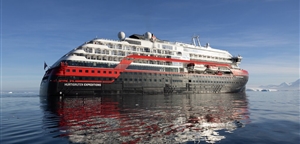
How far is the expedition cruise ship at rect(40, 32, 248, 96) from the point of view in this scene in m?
38.6

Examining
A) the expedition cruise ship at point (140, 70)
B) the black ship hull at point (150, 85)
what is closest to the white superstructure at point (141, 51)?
the expedition cruise ship at point (140, 70)

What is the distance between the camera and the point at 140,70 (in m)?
45.1

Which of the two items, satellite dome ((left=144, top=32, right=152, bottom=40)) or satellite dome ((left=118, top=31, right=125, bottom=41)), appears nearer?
satellite dome ((left=118, top=31, right=125, bottom=41))

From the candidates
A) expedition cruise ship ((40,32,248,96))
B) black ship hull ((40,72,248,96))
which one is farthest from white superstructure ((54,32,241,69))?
black ship hull ((40,72,248,96))

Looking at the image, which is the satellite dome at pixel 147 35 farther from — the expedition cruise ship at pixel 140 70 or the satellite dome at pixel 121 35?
the satellite dome at pixel 121 35

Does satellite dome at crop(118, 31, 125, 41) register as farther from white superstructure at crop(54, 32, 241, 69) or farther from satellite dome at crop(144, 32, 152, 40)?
satellite dome at crop(144, 32, 152, 40)

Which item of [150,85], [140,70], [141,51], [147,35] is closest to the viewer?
[140,70]

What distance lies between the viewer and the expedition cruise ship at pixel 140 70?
38625mm

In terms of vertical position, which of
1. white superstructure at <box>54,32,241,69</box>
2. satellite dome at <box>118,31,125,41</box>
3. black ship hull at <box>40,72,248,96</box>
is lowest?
black ship hull at <box>40,72,248,96</box>

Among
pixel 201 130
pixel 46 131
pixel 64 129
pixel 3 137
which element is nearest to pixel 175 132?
pixel 201 130

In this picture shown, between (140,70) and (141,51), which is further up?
(141,51)

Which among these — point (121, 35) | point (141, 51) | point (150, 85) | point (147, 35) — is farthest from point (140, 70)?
point (147, 35)

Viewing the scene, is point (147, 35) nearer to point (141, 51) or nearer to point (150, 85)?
point (141, 51)

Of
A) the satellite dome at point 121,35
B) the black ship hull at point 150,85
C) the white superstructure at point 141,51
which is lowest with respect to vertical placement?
the black ship hull at point 150,85
